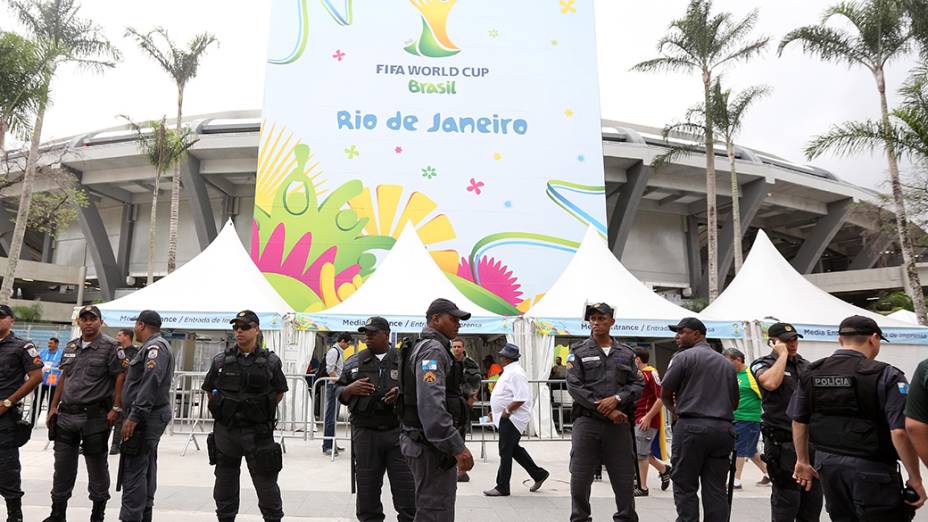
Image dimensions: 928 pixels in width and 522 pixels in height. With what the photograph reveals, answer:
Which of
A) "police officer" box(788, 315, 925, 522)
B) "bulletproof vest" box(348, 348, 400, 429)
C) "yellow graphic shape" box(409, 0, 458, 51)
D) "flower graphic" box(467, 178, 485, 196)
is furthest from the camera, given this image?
"yellow graphic shape" box(409, 0, 458, 51)

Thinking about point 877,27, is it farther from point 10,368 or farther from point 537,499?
point 10,368

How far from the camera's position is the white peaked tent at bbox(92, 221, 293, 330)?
11.9 metres

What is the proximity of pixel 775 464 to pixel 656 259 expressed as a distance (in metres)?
28.1

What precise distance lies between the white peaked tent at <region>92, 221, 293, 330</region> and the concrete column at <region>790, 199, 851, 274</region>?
96.1 ft

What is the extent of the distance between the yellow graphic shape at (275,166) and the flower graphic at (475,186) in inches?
196

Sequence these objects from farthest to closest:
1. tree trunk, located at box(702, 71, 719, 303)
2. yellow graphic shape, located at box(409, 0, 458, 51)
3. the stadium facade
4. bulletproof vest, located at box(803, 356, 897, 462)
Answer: the stadium facade, yellow graphic shape, located at box(409, 0, 458, 51), tree trunk, located at box(702, 71, 719, 303), bulletproof vest, located at box(803, 356, 897, 462)

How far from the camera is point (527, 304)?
20234 mm

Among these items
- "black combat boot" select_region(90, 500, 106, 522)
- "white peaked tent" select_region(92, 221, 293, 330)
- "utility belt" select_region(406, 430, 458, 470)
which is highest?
"white peaked tent" select_region(92, 221, 293, 330)

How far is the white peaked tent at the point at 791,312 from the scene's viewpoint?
11.9m

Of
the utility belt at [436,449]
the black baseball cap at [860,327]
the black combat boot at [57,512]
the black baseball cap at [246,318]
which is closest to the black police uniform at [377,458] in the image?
the utility belt at [436,449]

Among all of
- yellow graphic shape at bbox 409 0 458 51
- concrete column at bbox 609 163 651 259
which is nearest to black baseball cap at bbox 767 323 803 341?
yellow graphic shape at bbox 409 0 458 51

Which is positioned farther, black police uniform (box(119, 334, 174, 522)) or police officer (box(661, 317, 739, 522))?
black police uniform (box(119, 334, 174, 522))

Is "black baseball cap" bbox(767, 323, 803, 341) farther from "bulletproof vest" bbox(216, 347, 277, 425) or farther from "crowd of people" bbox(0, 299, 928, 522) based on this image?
"bulletproof vest" bbox(216, 347, 277, 425)

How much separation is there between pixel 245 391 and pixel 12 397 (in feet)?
6.77
